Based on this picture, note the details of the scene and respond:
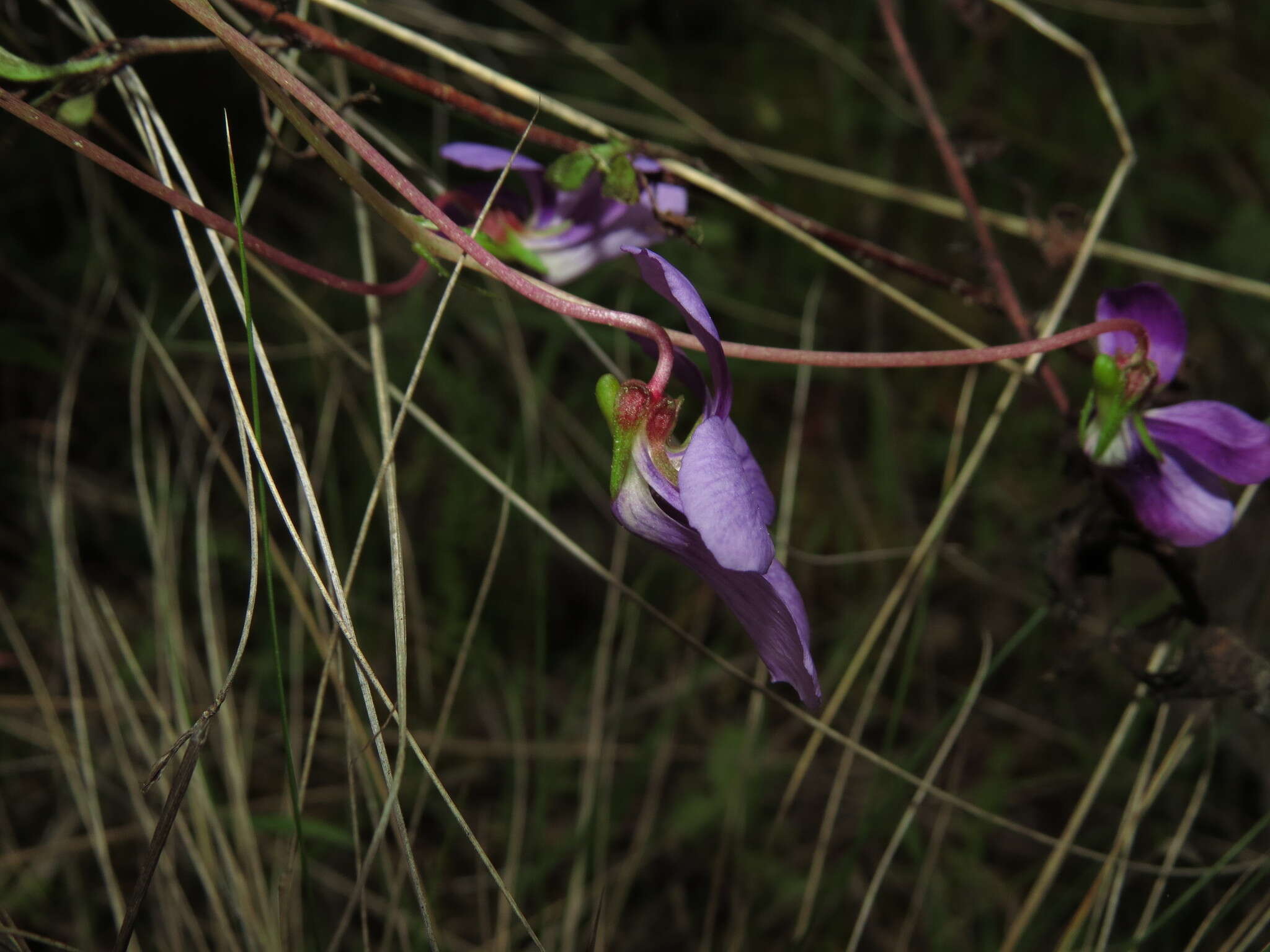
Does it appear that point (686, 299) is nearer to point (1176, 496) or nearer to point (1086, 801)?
point (1176, 496)

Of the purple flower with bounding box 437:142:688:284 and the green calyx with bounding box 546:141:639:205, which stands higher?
the green calyx with bounding box 546:141:639:205

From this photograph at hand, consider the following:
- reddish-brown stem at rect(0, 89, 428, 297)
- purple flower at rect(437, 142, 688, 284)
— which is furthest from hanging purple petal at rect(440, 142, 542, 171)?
reddish-brown stem at rect(0, 89, 428, 297)

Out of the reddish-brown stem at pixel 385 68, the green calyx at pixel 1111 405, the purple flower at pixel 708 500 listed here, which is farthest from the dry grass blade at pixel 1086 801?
the reddish-brown stem at pixel 385 68

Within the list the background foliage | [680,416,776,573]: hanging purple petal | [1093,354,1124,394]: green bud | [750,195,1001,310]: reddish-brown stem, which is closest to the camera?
[680,416,776,573]: hanging purple petal

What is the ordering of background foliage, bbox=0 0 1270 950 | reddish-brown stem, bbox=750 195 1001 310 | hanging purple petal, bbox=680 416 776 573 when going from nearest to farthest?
1. hanging purple petal, bbox=680 416 776 573
2. reddish-brown stem, bbox=750 195 1001 310
3. background foliage, bbox=0 0 1270 950

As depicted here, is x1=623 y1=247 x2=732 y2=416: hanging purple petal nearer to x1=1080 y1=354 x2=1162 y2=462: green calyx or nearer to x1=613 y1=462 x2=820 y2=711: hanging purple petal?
x1=613 y1=462 x2=820 y2=711: hanging purple petal

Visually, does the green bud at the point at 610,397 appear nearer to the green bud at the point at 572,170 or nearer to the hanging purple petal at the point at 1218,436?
the green bud at the point at 572,170
